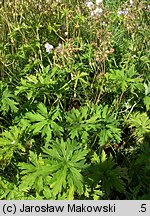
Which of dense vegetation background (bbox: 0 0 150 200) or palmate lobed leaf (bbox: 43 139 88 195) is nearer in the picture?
palmate lobed leaf (bbox: 43 139 88 195)

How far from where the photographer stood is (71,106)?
9.23ft

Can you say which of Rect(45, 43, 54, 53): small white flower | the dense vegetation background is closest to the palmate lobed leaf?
the dense vegetation background

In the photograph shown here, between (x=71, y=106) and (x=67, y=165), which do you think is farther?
(x=71, y=106)

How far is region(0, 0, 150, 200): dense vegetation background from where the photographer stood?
2229 millimetres

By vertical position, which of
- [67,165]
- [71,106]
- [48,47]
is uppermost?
[48,47]

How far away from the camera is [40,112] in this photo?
2393 millimetres

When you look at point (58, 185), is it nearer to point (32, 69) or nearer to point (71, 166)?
point (71, 166)

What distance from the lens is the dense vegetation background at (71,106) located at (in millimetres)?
2229

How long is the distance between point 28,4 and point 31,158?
1.31 m

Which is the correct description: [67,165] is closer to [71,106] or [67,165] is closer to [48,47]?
[71,106]

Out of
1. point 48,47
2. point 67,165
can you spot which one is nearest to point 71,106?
point 48,47

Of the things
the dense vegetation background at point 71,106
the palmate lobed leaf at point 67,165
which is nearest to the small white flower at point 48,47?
the dense vegetation background at point 71,106

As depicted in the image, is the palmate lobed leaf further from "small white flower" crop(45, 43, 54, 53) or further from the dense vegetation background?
"small white flower" crop(45, 43, 54, 53)

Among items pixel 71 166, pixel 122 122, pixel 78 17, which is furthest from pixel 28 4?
pixel 71 166
